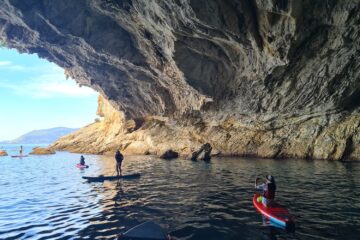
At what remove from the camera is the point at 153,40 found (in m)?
37.4

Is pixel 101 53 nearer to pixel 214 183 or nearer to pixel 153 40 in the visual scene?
pixel 153 40

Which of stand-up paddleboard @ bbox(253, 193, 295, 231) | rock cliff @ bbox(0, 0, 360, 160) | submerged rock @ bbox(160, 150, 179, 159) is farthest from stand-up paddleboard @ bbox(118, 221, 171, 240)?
submerged rock @ bbox(160, 150, 179, 159)

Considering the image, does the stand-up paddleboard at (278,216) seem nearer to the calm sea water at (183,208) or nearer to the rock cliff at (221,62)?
the calm sea water at (183,208)

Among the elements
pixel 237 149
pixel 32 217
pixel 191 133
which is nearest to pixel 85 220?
pixel 32 217

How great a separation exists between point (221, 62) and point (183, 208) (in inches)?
1043

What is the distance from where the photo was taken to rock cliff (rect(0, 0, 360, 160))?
2725 cm

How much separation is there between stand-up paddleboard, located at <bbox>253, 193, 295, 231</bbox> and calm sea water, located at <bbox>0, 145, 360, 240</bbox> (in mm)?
298

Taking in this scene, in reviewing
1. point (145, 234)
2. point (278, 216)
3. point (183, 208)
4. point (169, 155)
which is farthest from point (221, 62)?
point (145, 234)

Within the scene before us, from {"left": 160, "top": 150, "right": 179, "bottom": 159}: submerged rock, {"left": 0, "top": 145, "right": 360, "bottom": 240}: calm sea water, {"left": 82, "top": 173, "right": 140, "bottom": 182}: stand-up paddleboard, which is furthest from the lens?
{"left": 160, "top": 150, "right": 179, "bottom": 159}: submerged rock

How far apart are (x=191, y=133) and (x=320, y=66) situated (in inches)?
1144

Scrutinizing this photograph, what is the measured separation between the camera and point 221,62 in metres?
38.2

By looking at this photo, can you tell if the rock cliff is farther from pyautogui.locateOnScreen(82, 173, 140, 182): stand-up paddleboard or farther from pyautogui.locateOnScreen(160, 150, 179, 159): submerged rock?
pyautogui.locateOnScreen(82, 173, 140, 182): stand-up paddleboard

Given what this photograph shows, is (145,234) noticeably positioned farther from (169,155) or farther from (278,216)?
(169,155)

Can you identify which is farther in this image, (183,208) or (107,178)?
(107,178)
